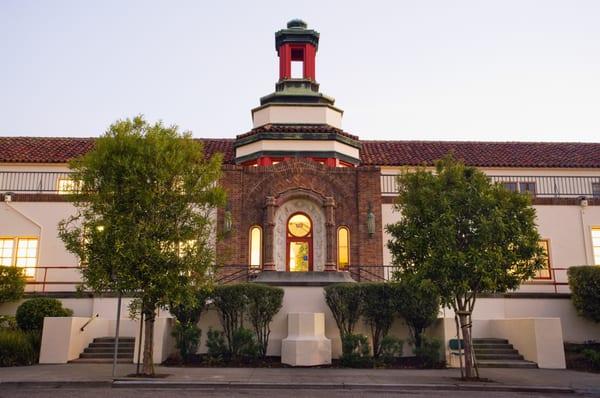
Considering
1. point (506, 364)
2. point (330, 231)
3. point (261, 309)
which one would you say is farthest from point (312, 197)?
point (506, 364)

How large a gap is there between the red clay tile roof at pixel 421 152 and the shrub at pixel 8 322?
9853 mm

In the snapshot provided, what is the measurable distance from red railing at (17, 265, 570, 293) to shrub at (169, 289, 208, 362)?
445 cm

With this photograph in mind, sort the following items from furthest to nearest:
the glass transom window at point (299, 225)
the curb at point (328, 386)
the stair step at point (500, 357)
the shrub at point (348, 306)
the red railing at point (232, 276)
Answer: the glass transom window at point (299, 225)
the red railing at point (232, 276)
the stair step at point (500, 357)
the shrub at point (348, 306)
the curb at point (328, 386)

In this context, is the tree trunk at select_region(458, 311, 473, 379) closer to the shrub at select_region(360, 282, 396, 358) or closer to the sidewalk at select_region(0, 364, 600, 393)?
the sidewalk at select_region(0, 364, 600, 393)

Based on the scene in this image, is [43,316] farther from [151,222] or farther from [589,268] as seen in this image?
[589,268]

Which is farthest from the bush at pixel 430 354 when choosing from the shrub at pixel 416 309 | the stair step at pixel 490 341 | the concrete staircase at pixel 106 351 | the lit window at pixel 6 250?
the lit window at pixel 6 250

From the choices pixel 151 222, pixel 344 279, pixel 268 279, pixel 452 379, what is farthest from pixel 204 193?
pixel 452 379

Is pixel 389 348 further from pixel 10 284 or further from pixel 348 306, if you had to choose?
pixel 10 284

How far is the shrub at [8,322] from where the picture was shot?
792 inches

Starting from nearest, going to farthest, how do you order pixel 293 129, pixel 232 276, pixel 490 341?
1. pixel 490 341
2. pixel 232 276
3. pixel 293 129

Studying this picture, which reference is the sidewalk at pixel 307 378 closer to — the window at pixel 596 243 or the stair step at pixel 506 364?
the stair step at pixel 506 364

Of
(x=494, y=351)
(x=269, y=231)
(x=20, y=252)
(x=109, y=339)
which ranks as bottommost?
(x=494, y=351)

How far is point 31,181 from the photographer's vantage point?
27891 millimetres

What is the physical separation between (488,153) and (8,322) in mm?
23240
